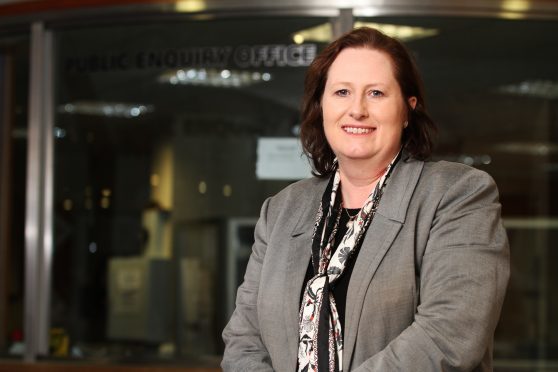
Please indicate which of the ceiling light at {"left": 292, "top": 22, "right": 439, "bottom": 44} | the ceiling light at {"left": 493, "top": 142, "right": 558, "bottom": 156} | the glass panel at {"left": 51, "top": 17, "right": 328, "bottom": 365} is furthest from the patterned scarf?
the ceiling light at {"left": 493, "top": 142, "right": 558, "bottom": 156}

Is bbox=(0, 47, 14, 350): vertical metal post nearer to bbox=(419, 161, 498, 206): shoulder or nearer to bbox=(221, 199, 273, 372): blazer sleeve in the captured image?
bbox=(221, 199, 273, 372): blazer sleeve

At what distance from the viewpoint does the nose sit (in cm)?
217

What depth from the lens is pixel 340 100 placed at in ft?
7.32

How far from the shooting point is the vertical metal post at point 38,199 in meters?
5.43

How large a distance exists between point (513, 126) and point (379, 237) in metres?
5.78

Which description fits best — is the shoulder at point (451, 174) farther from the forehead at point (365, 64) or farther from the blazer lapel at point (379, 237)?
the forehead at point (365, 64)

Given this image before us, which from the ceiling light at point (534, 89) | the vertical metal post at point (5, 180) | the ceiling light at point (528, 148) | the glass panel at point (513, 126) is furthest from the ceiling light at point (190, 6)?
the ceiling light at point (528, 148)

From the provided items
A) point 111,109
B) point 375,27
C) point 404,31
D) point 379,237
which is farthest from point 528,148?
point 379,237

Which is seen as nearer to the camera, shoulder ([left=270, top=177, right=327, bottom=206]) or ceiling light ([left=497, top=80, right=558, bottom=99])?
shoulder ([left=270, top=177, right=327, bottom=206])

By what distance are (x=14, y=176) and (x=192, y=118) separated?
1.09 m

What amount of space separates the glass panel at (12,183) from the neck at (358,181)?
12.1 ft

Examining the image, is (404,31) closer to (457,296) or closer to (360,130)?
(360,130)

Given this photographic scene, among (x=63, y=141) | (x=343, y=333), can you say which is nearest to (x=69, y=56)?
(x=63, y=141)

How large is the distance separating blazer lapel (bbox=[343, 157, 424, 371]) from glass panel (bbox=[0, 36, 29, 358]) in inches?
152
